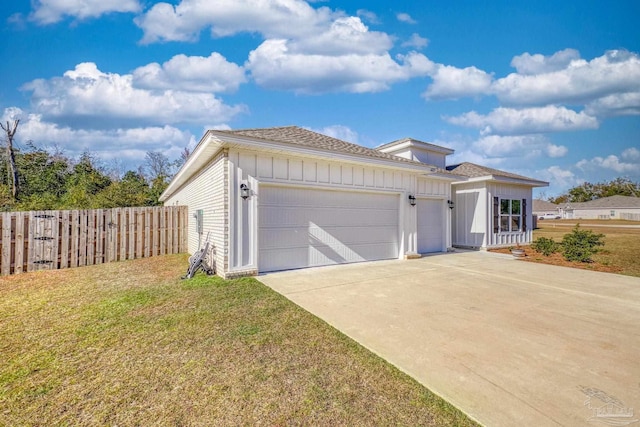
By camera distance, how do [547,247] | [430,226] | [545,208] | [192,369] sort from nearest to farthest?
[192,369] → [547,247] → [430,226] → [545,208]

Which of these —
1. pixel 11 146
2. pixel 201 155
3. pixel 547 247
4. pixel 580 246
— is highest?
pixel 11 146

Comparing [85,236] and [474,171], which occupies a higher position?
[474,171]

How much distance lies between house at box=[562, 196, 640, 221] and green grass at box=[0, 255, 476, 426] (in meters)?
65.8

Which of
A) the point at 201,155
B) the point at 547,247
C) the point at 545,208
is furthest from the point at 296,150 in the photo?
the point at 545,208

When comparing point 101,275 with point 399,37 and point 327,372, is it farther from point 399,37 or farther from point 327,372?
point 399,37

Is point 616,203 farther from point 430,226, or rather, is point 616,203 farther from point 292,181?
point 292,181

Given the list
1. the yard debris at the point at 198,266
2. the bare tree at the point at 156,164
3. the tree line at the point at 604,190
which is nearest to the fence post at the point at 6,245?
the yard debris at the point at 198,266

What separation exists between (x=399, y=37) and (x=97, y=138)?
28893mm

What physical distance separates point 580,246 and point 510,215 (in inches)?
157

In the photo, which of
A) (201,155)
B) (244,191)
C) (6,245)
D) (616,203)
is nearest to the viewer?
(244,191)

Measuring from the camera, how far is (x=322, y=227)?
781cm

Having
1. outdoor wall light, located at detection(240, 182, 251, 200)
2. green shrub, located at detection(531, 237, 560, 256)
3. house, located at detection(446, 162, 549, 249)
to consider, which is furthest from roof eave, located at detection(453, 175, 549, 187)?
outdoor wall light, located at detection(240, 182, 251, 200)

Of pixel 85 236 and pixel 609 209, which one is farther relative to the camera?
pixel 609 209

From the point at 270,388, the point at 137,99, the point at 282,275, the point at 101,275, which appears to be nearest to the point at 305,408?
the point at 270,388
